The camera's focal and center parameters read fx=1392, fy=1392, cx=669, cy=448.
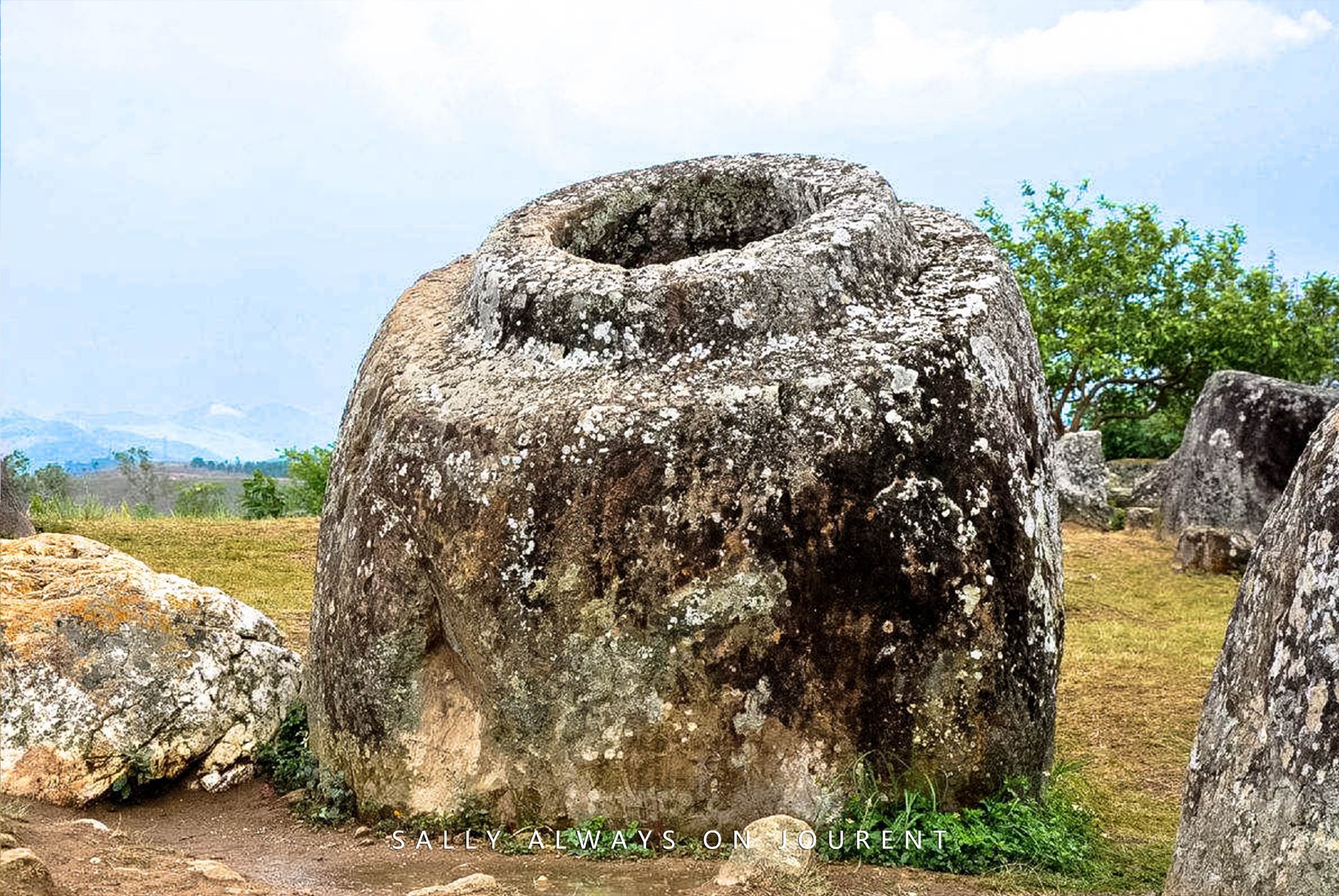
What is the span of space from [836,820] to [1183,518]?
15.3 m

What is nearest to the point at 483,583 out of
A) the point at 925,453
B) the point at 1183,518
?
the point at 925,453

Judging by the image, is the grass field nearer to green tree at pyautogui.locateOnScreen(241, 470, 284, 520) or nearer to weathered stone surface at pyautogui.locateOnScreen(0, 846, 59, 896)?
weathered stone surface at pyautogui.locateOnScreen(0, 846, 59, 896)

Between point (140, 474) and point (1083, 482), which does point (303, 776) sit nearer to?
point (1083, 482)

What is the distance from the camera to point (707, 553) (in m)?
6.58

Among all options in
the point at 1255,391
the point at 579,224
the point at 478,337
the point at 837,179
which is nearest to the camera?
the point at 478,337

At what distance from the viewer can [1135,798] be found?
8367 millimetres

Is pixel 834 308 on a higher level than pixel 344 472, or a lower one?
higher

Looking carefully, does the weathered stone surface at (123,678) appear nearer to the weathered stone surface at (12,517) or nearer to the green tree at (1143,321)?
the weathered stone surface at (12,517)

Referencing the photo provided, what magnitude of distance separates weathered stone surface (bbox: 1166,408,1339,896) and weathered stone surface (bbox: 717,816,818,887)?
1608 millimetres

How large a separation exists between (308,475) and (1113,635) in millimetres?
20932

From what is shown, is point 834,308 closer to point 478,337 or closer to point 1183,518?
point 478,337

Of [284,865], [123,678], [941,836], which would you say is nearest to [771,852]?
[941,836]

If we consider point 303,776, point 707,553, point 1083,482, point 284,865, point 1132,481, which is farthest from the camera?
point 1132,481

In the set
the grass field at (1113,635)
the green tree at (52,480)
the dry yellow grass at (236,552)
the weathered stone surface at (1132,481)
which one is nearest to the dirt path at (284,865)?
the grass field at (1113,635)
